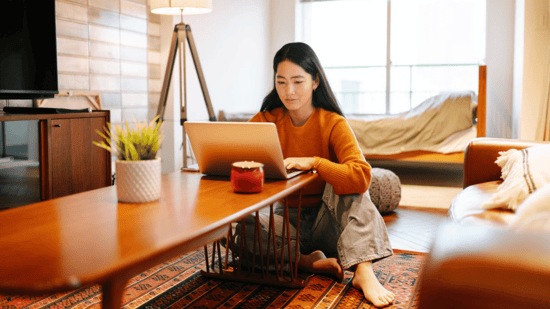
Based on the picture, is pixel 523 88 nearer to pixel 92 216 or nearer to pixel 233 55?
pixel 233 55

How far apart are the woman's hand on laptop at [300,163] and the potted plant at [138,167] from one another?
0.51 meters

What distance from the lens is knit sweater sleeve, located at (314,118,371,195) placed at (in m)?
1.60

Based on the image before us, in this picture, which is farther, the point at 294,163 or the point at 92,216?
the point at 294,163

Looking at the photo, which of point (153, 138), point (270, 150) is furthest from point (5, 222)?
point (270, 150)

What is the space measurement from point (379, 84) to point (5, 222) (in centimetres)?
606

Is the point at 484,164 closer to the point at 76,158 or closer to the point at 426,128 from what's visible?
the point at 76,158

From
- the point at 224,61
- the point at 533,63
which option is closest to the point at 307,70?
the point at 224,61

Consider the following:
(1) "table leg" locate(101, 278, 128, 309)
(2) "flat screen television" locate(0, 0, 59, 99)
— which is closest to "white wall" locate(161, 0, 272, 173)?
(2) "flat screen television" locate(0, 0, 59, 99)

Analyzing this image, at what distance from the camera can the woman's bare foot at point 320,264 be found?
1797 millimetres

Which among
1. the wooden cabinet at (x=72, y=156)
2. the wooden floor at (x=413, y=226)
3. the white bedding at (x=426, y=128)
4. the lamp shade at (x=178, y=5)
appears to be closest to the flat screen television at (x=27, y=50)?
the wooden cabinet at (x=72, y=156)

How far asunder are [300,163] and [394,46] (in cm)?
533

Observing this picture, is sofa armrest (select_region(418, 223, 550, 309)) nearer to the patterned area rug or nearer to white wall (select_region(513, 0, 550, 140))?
the patterned area rug

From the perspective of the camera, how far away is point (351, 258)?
66.1 inches

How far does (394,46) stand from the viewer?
6457 millimetres
